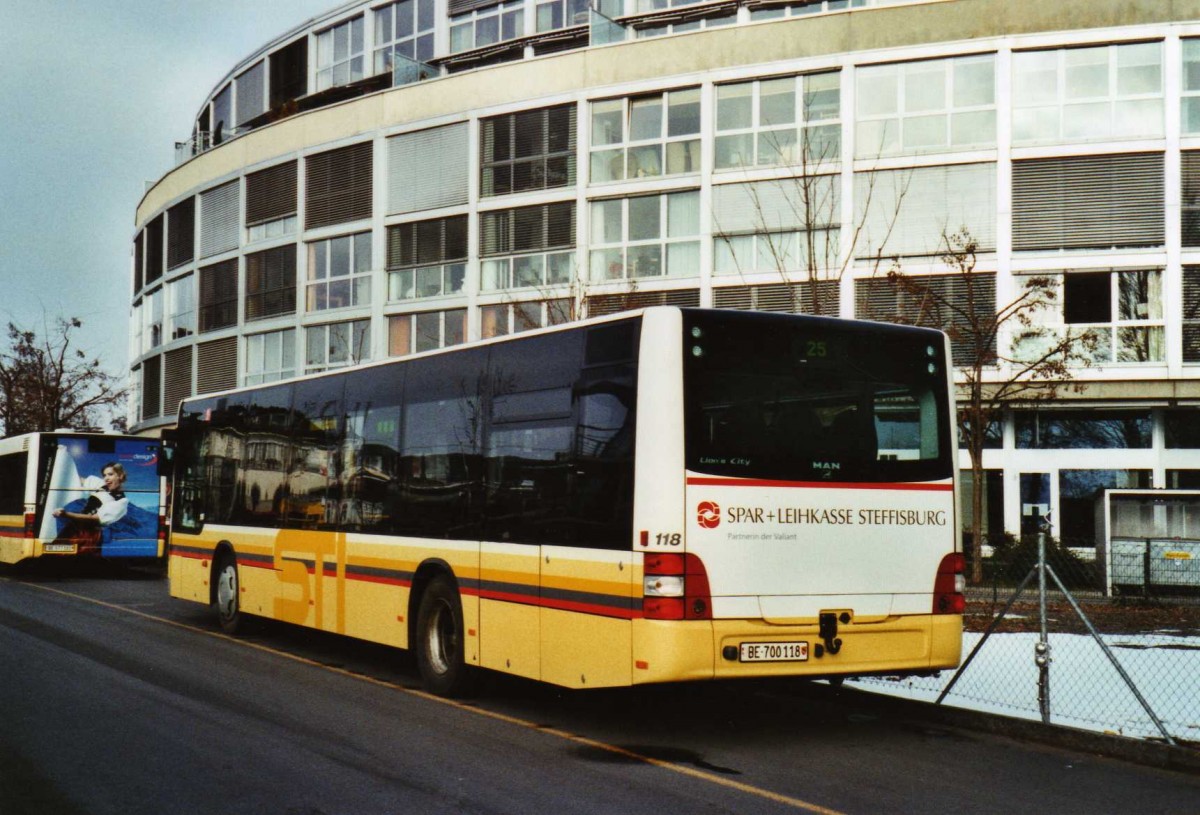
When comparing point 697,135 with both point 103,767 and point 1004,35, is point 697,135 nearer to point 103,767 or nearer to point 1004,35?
point 1004,35

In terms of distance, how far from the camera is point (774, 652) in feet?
27.7

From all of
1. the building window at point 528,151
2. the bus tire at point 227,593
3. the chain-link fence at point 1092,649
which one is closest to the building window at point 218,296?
the building window at point 528,151

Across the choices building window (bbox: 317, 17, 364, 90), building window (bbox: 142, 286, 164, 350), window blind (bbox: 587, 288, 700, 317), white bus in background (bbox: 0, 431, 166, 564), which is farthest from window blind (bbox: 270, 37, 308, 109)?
white bus in background (bbox: 0, 431, 166, 564)

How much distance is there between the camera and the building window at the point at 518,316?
112ft

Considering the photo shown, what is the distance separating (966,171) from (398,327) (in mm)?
17298

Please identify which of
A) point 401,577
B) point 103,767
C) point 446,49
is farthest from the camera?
point 446,49

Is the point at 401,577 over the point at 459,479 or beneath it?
beneath

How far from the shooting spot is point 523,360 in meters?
9.77

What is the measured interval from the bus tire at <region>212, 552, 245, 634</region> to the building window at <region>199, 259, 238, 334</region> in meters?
31.1

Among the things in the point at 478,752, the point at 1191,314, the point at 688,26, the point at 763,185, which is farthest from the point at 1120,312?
the point at 478,752

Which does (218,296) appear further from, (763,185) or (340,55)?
(763,185)

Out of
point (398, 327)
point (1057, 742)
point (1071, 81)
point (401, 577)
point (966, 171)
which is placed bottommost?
point (1057, 742)

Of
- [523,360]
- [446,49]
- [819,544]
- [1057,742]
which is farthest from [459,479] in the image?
[446,49]

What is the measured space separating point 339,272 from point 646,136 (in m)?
11.8
